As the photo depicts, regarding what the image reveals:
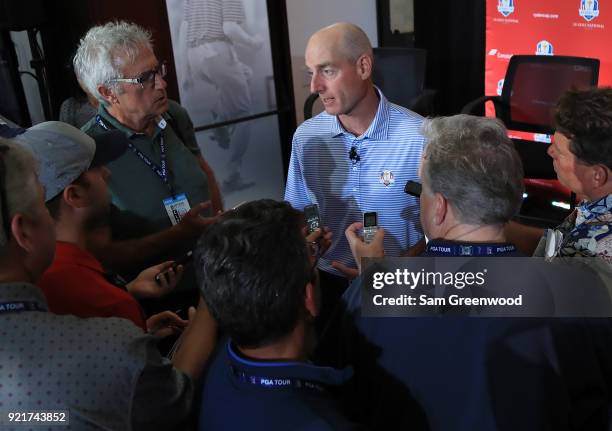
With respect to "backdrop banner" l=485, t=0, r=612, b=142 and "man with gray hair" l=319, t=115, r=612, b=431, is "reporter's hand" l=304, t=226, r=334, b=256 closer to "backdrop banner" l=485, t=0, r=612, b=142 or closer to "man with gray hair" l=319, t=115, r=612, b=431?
"man with gray hair" l=319, t=115, r=612, b=431

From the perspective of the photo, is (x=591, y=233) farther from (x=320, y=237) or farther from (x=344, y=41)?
(x=344, y=41)

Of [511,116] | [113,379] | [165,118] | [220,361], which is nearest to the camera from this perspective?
[113,379]

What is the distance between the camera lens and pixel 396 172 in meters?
2.24

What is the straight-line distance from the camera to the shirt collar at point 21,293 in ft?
3.62

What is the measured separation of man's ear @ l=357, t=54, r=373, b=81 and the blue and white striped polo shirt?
0.34ft

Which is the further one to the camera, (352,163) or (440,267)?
(352,163)

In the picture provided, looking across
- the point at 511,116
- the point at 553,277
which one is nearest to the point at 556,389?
the point at 553,277

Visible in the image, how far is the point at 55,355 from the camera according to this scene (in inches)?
41.7

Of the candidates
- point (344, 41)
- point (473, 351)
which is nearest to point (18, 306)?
point (473, 351)

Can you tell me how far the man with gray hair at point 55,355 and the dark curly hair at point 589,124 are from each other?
1.16 m

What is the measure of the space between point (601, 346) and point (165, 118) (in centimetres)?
175

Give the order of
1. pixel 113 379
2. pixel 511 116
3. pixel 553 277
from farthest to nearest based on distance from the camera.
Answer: pixel 511 116
pixel 553 277
pixel 113 379

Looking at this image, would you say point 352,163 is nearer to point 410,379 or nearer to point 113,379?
point 410,379

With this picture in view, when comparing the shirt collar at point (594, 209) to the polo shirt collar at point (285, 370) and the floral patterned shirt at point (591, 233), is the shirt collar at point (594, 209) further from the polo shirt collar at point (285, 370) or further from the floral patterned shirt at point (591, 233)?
the polo shirt collar at point (285, 370)
